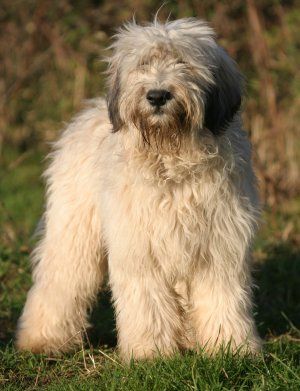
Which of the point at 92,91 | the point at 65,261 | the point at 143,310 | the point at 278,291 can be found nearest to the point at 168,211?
the point at 143,310

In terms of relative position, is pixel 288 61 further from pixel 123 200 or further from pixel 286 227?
pixel 123 200

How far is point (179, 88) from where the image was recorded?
14.0 feet

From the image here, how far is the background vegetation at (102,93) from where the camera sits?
176 inches

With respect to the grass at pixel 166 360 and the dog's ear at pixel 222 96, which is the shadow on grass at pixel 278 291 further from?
the dog's ear at pixel 222 96

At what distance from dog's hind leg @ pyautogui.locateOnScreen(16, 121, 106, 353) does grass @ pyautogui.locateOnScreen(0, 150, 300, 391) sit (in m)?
0.17

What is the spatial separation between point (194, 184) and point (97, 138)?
930 millimetres

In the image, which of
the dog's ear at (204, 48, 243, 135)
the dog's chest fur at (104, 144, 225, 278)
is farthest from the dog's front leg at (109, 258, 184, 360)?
the dog's ear at (204, 48, 243, 135)

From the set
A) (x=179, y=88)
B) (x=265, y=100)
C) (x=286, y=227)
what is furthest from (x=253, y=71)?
(x=179, y=88)

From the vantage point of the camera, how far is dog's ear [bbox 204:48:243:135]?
14.8 ft

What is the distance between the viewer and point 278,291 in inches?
254

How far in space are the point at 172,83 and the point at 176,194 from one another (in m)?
0.67

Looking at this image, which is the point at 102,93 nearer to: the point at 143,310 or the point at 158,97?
the point at 143,310

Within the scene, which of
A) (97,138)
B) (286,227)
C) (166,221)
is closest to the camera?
(166,221)

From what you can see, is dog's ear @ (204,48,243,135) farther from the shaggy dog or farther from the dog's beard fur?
the dog's beard fur
